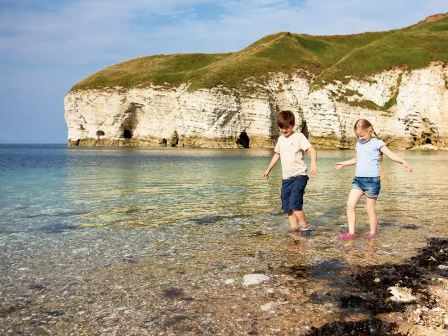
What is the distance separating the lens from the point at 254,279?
6.71 metres

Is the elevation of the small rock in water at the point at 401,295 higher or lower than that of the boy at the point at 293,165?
lower

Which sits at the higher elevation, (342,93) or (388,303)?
(342,93)

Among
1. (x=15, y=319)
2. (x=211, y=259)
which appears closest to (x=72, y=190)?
A: (x=211, y=259)

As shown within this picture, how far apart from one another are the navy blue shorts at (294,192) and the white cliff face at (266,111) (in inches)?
2566

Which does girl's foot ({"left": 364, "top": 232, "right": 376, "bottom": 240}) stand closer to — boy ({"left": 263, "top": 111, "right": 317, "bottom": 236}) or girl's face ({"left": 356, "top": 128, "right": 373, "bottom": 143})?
boy ({"left": 263, "top": 111, "right": 317, "bottom": 236})

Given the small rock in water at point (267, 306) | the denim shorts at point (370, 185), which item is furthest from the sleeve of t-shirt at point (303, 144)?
the small rock in water at point (267, 306)

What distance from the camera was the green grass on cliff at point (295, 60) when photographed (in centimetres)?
7906

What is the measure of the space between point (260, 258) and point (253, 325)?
3.01 m

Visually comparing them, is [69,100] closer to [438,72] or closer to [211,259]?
[438,72]

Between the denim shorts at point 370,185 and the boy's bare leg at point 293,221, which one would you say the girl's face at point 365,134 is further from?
the boy's bare leg at point 293,221

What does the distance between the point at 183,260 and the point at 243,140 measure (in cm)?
8049

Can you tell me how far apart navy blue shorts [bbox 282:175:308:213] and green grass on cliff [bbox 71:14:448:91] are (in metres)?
70.5

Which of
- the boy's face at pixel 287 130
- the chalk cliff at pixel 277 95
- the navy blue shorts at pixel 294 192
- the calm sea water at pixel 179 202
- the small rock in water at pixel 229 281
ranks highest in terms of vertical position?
the chalk cliff at pixel 277 95

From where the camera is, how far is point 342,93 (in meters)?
77.2
